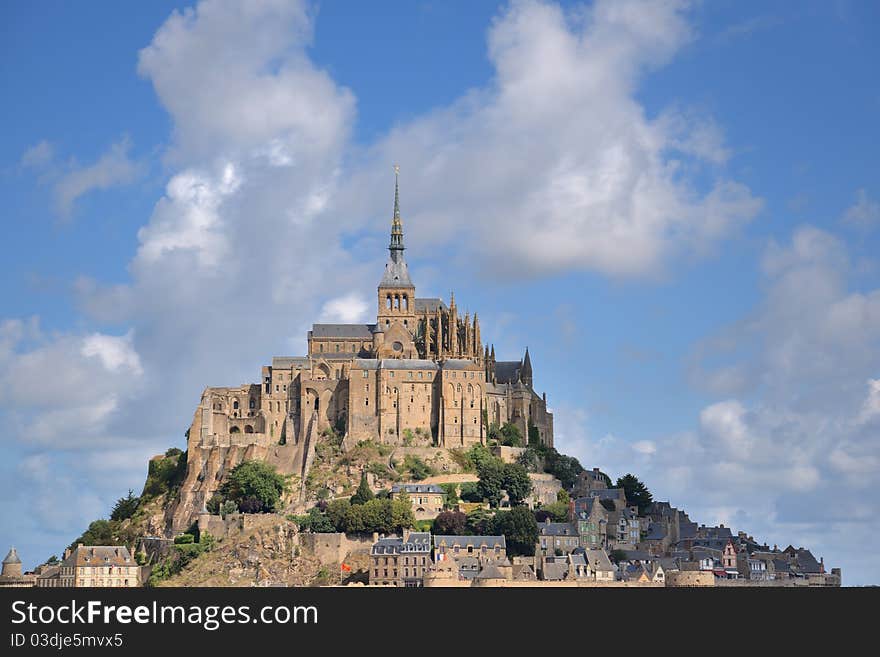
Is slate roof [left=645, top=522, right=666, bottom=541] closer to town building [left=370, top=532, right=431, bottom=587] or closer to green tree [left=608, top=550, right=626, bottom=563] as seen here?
green tree [left=608, top=550, right=626, bottom=563]

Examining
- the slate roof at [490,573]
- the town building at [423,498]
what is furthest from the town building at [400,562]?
the town building at [423,498]

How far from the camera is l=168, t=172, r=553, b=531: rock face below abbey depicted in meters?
139

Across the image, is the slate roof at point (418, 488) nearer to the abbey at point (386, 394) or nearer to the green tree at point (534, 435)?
the abbey at point (386, 394)

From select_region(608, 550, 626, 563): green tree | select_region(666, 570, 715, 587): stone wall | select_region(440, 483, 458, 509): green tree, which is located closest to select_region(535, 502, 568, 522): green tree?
select_region(608, 550, 626, 563): green tree

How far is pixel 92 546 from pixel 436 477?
26048 millimetres

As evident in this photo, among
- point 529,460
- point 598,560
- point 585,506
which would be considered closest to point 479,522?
point 585,506

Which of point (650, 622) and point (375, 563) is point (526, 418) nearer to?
point (375, 563)

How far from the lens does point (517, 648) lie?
312 ft

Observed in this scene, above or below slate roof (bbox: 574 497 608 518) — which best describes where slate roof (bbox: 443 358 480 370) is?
above

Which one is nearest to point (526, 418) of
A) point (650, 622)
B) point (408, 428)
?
point (408, 428)

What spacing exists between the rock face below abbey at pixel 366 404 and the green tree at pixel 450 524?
12405 mm

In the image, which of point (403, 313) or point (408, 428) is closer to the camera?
point (408, 428)

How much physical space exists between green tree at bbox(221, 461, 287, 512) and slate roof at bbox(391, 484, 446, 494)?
29.5 ft

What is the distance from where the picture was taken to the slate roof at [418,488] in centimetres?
13125
